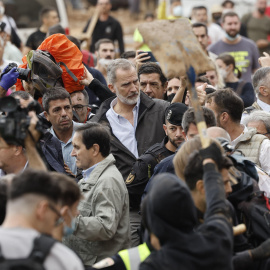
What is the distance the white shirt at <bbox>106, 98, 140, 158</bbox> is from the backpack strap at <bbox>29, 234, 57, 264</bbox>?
349 cm

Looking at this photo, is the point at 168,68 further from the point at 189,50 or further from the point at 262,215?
the point at 262,215

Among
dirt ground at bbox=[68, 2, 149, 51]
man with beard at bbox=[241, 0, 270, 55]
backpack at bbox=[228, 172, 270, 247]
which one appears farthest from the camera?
dirt ground at bbox=[68, 2, 149, 51]

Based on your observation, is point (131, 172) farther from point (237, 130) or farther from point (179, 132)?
point (237, 130)

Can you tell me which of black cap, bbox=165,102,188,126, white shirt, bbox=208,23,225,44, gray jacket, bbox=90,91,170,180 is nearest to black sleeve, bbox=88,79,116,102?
gray jacket, bbox=90,91,170,180

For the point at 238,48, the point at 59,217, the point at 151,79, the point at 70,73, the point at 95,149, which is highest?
the point at 59,217

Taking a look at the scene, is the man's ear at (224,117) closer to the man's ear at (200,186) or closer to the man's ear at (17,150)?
the man's ear at (17,150)

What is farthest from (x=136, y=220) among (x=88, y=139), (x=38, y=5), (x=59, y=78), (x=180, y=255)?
(x=38, y=5)

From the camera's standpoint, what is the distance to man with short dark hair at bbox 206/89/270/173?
638 centimetres

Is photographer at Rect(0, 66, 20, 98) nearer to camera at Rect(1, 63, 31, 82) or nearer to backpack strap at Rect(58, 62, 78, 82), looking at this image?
camera at Rect(1, 63, 31, 82)

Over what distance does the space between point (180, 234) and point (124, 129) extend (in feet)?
11.4

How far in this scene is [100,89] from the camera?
7891mm

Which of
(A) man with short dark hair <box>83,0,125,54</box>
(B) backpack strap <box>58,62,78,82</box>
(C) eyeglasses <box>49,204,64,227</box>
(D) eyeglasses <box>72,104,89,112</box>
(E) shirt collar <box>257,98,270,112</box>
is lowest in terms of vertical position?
(A) man with short dark hair <box>83,0,125,54</box>

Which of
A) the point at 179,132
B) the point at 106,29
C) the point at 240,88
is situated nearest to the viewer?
the point at 179,132

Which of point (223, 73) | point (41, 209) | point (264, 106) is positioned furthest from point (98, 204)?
point (223, 73)
